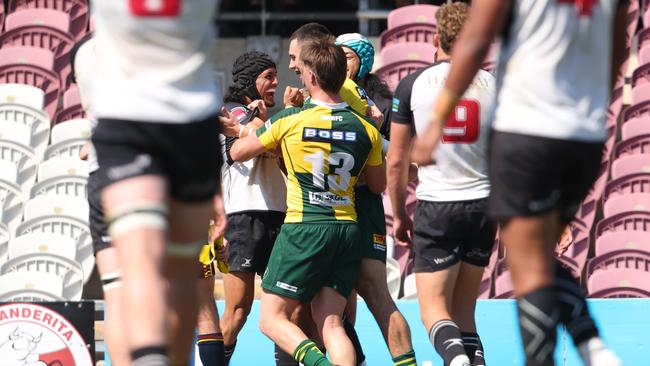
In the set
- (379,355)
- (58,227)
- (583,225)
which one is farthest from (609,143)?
(58,227)

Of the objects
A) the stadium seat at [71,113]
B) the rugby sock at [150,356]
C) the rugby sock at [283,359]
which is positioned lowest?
the rugby sock at [150,356]

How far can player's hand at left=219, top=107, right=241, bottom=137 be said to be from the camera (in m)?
6.26

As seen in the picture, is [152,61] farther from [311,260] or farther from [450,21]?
[311,260]

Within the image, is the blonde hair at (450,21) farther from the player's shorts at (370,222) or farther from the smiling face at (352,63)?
the smiling face at (352,63)

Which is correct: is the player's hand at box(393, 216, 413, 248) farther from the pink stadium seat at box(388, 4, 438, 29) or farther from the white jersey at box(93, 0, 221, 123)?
the pink stadium seat at box(388, 4, 438, 29)

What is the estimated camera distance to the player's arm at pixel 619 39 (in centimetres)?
382

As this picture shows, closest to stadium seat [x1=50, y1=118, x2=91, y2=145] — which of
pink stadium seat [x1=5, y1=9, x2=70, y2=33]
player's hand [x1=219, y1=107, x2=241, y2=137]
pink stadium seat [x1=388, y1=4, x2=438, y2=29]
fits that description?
pink stadium seat [x1=5, y1=9, x2=70, y2=33]

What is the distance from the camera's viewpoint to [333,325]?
5957 mm

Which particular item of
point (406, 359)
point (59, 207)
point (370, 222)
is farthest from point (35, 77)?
point (406, 359)

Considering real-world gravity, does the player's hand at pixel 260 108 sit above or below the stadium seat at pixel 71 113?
below

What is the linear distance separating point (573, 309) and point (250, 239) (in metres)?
3.17

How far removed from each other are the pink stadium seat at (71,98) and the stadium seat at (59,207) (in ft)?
6.19

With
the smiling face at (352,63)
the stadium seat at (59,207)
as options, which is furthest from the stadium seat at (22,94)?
the smiling face at (352,63)

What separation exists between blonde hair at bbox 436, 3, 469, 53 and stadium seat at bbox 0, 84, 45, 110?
5.91m
